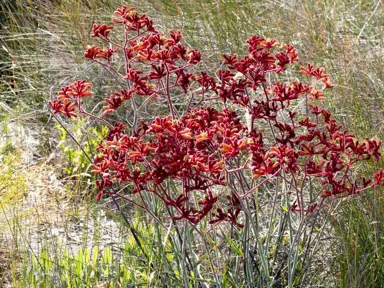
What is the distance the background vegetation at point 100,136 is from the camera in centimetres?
292

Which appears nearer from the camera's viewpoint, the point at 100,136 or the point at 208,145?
the point at 208,145

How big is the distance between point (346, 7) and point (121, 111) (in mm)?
1844

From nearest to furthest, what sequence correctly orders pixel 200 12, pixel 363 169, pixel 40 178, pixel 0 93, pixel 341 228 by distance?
pixel 341 228, pixel 363 169, pixel 40 178, pixel 200 12, pixel 0 93

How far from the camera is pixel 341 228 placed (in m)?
2.94

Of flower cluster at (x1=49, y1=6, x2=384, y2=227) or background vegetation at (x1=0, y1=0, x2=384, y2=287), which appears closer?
flower cluster at (x1=49, y1=6, x2=384, y2=227)

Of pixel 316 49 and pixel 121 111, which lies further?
pixel 121 111

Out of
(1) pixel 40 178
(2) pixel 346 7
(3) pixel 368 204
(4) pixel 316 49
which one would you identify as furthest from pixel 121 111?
(3) pixel 368 204

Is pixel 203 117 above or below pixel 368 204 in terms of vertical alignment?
above

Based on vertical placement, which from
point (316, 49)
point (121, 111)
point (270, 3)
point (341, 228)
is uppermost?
point (270, 3)

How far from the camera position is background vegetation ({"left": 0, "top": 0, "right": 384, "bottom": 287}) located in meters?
2.92

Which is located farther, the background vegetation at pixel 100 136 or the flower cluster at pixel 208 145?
the background vegetation at pixel 100 136

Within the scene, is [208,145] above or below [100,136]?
above

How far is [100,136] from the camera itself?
173 inches

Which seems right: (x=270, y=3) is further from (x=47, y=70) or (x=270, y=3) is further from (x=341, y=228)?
(x=341, y=228)
